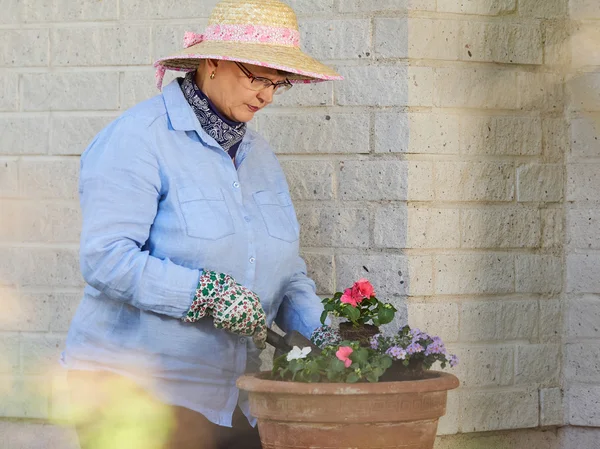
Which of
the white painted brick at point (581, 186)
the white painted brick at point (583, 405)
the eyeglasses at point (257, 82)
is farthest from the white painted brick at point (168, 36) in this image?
the white painted brick at point (583, 405)

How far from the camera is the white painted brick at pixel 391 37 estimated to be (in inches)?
155

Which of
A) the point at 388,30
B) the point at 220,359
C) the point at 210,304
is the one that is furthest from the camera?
the point at 388,30

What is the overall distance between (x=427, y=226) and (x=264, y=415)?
4.53 feet

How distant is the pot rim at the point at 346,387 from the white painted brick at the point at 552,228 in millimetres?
1578

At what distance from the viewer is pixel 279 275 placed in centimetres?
330

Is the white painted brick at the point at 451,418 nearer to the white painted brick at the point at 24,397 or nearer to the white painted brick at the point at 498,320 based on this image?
the white painted brick at the point at 498,320

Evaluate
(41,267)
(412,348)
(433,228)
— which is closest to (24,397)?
(41,267)

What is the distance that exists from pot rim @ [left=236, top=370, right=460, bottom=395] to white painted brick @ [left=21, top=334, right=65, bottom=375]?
168 cm

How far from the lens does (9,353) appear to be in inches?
171

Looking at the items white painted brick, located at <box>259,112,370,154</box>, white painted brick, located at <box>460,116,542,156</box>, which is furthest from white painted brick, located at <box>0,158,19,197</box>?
white painted brick, located at <box>460,116,542,156</box>

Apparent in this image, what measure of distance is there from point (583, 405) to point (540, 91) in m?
1.25

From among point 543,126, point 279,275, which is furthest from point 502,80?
point 279,275

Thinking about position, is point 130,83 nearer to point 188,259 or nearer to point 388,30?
point 388,30

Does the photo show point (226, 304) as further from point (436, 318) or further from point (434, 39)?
point (434, 39)
